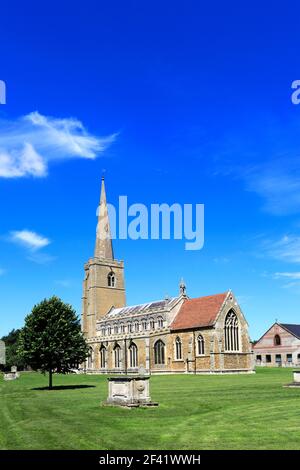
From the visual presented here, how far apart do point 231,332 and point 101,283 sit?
36099 mm

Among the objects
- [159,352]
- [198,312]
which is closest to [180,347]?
[159,352]

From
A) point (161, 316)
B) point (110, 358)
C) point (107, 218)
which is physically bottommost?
point (110, 358)

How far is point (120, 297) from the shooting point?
9344 centimetres

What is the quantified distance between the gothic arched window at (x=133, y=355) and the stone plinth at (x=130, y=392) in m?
49.6

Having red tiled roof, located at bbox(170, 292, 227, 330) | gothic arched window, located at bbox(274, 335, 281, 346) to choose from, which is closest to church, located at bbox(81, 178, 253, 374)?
red tiled roof, located at bbox(170, 292, 227, 330)

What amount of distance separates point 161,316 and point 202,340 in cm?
1255

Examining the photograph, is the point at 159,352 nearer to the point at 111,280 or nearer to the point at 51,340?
the point at 111,280

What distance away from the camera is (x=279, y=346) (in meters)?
80.7

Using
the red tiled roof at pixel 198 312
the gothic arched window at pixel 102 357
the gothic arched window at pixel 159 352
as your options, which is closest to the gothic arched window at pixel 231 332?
the red tiled roof at pixel 198 312

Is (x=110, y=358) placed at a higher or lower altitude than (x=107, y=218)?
lower

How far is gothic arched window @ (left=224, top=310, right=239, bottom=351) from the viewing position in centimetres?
5981

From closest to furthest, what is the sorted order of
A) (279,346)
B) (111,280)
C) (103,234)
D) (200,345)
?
(200,345) < (279,346) < (111,280) < (103,234)
